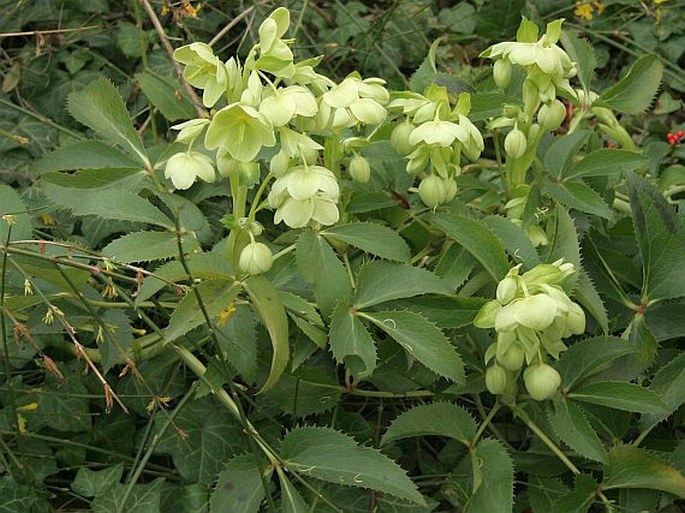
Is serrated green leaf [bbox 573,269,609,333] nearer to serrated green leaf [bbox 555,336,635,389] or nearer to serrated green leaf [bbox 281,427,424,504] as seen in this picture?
serrated green leaf [bbox 555,336,635,389]

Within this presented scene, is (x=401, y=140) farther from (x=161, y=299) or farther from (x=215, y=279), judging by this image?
(x=161, y=299)

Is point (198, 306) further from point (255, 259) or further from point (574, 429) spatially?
point (574, 429)

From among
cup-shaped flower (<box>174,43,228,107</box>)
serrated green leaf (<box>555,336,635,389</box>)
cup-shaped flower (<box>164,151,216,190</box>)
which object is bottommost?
serrated green leaf (<box>555,336,635,389</box>)

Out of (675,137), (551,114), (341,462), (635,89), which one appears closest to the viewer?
(341,462)

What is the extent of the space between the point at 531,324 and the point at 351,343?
0.20 metres

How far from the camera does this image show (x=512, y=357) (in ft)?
3.53

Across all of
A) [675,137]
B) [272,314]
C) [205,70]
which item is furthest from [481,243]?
[675,137]

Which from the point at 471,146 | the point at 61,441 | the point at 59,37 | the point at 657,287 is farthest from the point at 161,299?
the point at 59,37

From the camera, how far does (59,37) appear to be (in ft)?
6.18

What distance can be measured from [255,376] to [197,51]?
0.38 metres

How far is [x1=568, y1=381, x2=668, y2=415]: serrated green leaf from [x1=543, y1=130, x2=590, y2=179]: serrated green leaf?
0.28 meters

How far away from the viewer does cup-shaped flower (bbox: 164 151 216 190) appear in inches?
40.6

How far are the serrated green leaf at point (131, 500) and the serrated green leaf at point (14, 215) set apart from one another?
0.32m

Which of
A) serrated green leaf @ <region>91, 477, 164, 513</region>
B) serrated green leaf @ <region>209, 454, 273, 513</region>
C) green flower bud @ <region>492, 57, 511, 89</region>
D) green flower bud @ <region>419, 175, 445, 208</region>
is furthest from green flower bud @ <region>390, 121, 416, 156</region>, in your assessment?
serrated green leaf @ <region>91, 477, 164, 513</region>
